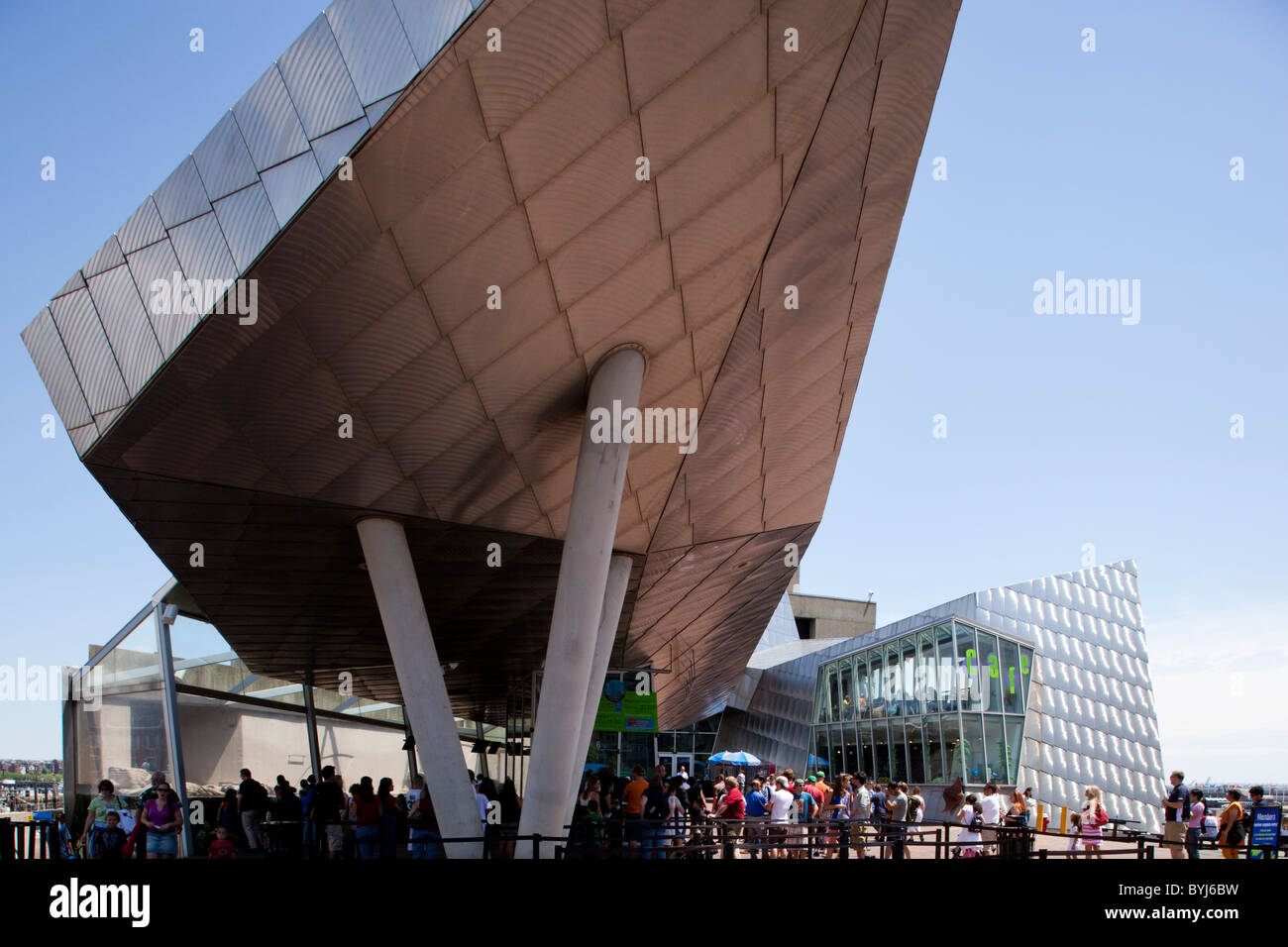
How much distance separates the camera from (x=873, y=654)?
142 ft

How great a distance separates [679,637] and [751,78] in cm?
2305

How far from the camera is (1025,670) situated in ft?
112

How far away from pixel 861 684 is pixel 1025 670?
11.1m

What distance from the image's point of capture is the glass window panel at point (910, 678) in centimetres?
3835

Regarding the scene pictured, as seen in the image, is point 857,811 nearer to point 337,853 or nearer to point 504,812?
point 504,812

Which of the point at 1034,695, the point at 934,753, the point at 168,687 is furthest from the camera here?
the point at 934,753

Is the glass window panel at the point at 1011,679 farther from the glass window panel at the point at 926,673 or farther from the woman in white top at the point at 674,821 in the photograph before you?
the woman in white top at the point at 674,821

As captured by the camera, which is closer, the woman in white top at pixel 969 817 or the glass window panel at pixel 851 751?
the woman in white top at pixel 969 817

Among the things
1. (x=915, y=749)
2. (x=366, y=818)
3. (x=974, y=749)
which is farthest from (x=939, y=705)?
(x=366, y=818)

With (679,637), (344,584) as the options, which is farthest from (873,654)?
(344,584)

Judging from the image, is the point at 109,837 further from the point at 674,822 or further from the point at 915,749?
the point at 915,749

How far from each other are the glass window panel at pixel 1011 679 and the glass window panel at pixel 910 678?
441 cm

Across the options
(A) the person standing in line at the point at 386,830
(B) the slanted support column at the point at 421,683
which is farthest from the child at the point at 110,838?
(B) the slanted support column at the point at 421,683

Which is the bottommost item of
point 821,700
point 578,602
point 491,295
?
point 821,700
